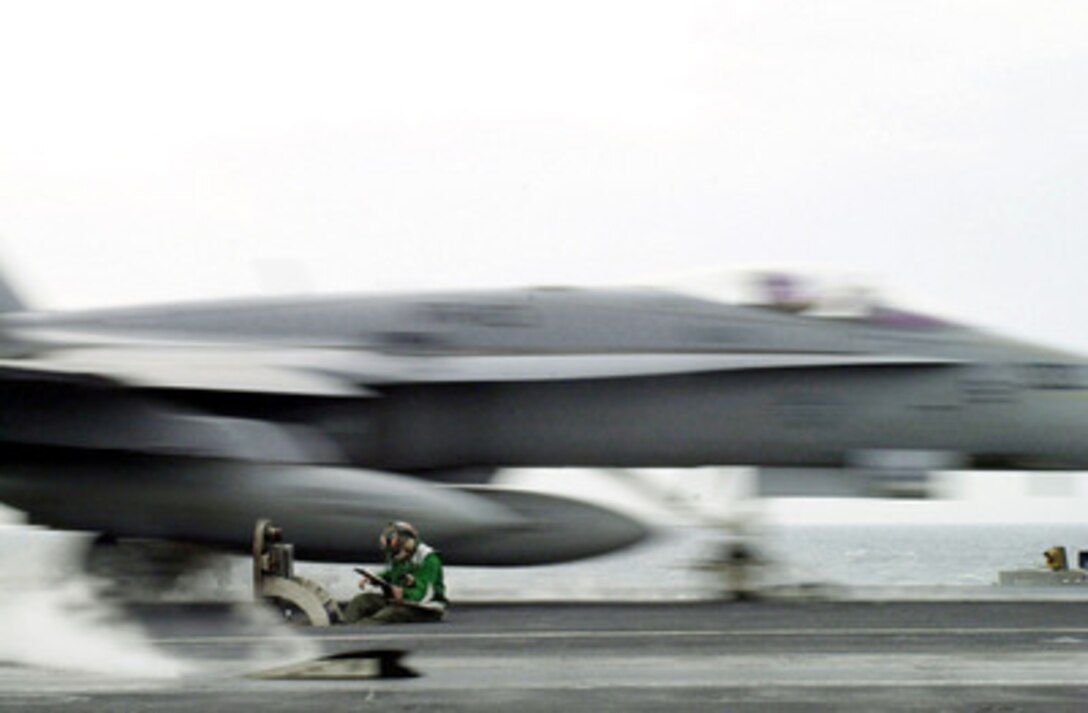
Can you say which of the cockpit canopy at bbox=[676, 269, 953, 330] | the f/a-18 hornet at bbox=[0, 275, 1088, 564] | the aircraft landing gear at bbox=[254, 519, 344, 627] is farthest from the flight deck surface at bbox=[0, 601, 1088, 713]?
the cockpit canopy at bbox=[676, 269, 953, 330]

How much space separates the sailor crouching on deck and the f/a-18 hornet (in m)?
2.75

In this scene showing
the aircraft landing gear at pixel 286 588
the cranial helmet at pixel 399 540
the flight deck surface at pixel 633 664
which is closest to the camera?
the flight deck surface at pixel 633 664

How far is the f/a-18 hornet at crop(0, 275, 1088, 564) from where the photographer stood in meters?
18.7

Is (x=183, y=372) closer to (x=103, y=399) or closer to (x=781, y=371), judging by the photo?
(x=103, y=399)

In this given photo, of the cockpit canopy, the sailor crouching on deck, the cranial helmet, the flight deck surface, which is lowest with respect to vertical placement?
the flight deck surface

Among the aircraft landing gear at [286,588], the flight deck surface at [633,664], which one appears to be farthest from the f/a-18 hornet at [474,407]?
the flight deck surface at [633,664]

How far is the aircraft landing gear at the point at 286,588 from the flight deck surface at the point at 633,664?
25 cm

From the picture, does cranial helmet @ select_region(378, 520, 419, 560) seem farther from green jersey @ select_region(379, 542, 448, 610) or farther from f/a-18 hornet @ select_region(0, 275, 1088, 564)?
f/a-18 hornet @ select_region(0, 275, 1088, 564)

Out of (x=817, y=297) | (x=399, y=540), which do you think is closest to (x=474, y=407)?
(x=817, y=297)

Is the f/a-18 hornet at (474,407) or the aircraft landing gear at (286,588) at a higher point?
the f/a-18 hornet at (474,407)

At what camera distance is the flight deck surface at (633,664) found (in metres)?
8.82

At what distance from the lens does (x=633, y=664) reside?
1099 cm

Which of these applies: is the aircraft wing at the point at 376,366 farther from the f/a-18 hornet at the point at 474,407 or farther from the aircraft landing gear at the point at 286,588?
the aircraft landing gear at the point at 286,588

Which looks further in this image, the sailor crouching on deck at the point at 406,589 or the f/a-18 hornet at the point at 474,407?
the f/a-18 hornet at the point at 474,407
